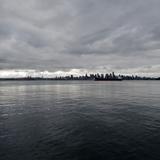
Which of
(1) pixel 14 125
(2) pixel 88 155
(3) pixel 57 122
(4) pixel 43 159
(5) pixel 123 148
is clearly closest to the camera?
(4) pixel 43 159

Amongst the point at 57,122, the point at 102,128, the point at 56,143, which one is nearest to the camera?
the point at 56,143

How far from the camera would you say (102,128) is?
1772 cm

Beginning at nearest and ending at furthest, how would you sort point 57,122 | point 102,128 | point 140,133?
point 140,133
point 102,128
point 57,122

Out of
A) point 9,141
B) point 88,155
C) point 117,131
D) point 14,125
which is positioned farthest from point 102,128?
point 14,125

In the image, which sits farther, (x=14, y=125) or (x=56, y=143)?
(x=14, y=125)

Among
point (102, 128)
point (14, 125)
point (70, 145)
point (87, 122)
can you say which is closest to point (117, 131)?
point (102, 128)

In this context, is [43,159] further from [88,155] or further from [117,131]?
[117,131]

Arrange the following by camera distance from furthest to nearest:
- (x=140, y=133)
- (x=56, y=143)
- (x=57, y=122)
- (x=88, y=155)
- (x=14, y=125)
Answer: (x=57, y=122) → (x=14, y=125) → (x=140, y=133) → (x=56, y=143) → (x=88, y=155)

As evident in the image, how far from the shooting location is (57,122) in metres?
20.1

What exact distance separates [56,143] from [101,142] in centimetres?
463

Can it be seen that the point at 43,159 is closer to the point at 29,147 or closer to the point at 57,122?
the point at 29,147

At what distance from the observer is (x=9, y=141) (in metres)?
14.1

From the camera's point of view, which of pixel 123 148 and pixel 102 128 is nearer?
pixel 123 148

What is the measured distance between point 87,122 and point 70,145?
23.6 feet
